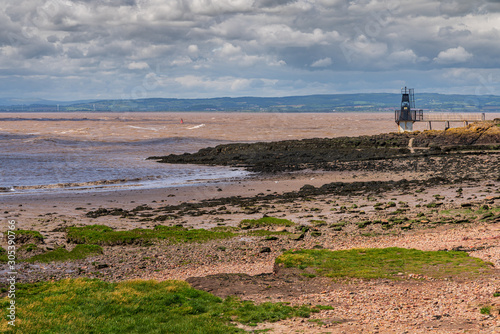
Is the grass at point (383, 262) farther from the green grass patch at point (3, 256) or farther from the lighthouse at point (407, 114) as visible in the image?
the lighthouse at point (407, 114)

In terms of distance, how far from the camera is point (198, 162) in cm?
5216

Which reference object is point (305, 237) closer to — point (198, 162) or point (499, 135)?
point (198, 162)

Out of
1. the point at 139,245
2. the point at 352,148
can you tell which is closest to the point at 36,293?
the point at 139,245

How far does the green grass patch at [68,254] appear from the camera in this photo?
16.1 meters

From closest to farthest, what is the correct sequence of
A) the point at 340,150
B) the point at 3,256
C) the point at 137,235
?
1. the point at 3,256
2. the point at 137,235
3. the point at 340,150

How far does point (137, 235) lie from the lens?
18.8m

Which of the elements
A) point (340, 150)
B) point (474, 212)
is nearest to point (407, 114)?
point (340, 150)

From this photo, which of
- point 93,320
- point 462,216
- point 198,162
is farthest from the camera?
point 198,162

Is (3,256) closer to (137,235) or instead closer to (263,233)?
(137,235)

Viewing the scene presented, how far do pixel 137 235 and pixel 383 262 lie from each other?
8965mm

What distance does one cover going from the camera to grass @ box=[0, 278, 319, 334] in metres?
9.42

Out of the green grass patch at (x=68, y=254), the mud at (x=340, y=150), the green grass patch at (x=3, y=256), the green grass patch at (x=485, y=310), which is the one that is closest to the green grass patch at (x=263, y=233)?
the green grass patch at (x=68, y=254)

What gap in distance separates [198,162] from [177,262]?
3671 centimetres

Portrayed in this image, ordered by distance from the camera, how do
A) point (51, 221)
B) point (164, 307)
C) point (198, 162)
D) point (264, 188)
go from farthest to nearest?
point (198, 162) → point (264, 188) → point (51, 221) → point (164, 307)
